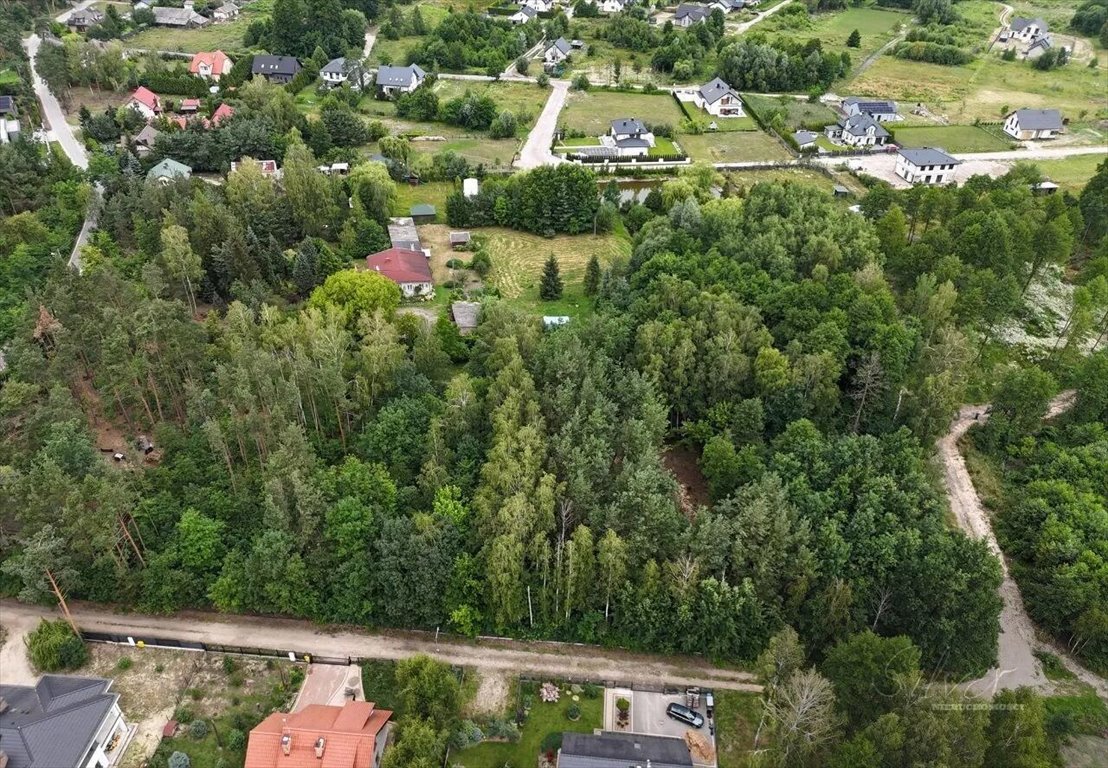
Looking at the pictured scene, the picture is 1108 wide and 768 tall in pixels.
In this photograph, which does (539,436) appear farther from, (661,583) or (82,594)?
(82,594)

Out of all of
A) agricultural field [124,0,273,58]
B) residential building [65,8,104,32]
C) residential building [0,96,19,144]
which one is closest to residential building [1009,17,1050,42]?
agricultural field [124,0,273,58]

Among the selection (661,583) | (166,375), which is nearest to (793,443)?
(661,583)

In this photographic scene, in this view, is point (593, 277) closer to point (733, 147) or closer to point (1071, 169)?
point (733, 147)

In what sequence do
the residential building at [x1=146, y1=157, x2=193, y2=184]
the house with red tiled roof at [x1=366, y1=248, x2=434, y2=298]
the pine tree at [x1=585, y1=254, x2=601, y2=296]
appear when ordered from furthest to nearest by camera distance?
the residential building at [x1=146, y1=157, x2=193, y2=184]
the pine tree at [x1=585, y1=254, x2=601, y2=296]
the house with red tiled roof at [x1=366, y1=248, x2=434, y2=298]

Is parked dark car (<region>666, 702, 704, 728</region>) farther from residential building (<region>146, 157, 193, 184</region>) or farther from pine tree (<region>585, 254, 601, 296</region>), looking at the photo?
residential building (<region>146, 157, 193, 184</region>)

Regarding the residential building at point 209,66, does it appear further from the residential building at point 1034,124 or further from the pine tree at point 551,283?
the residential building at point 1034,124

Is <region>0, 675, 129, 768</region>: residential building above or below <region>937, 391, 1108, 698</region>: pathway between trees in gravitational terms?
above

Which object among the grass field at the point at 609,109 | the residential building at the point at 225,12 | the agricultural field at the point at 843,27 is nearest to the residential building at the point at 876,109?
the grass field at the point at 609,109
